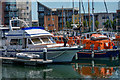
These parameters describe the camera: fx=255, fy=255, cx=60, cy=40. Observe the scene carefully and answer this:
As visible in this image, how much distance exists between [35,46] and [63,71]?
13.9ft

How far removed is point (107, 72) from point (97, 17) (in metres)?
62.3

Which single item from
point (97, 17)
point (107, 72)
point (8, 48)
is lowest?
point (107, 72)

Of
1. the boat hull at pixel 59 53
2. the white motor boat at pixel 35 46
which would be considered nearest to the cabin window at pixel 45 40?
the white motor boat at pixel 35 46

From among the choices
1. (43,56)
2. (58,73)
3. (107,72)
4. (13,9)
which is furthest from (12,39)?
(13,9)

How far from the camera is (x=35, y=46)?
24609 mm

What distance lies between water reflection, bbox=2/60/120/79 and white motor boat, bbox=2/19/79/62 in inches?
41.5

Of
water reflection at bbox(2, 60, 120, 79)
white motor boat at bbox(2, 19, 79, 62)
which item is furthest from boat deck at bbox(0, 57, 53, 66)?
white motor boat at bbox(2, 19, 79, 62)

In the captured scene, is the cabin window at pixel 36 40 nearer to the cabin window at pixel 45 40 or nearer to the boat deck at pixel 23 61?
the cabin window at pixel 45 40

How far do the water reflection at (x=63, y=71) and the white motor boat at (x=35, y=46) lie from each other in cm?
105

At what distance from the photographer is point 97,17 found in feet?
272

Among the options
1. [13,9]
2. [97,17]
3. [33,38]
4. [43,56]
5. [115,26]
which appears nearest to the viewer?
[43,56]

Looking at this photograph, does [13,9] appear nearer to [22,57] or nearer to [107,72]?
[22,57]

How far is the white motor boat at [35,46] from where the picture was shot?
2380cm

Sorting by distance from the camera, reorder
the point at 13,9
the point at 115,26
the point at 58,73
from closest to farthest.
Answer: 1. the point at 58,73
2. the point at 13,9
3. the point at 115,26
